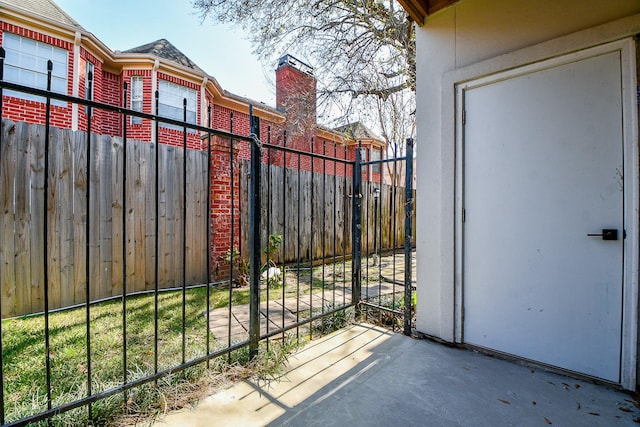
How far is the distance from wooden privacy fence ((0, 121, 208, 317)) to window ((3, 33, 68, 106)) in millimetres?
4634

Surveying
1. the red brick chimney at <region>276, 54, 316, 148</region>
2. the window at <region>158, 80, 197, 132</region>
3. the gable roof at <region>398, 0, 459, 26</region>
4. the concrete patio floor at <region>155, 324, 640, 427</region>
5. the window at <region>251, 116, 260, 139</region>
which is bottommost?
the concrete patio floor at <region>155, 324, 640, 427</region>

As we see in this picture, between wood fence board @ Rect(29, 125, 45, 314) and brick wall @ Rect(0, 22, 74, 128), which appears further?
brick wall @ Rect(0, 22, 74, 128)

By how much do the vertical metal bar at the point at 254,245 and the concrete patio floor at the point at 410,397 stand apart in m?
0.33

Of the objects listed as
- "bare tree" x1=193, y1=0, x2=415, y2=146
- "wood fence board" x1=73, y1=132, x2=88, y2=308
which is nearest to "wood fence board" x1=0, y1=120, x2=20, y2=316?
"wood fence board" x1=73, y1=132, x2=88, y2=308

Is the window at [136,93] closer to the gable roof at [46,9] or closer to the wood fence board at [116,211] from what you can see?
the gable roof at [46,9]

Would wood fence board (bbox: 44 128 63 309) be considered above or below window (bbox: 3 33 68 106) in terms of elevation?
below

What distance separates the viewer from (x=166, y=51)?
29.5 feet

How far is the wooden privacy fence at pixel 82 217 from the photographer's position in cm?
304

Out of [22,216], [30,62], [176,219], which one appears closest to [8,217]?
[22,216]

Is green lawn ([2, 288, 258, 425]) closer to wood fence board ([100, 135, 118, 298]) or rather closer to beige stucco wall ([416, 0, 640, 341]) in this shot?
wood fence board ([100, 135, 118, 298])

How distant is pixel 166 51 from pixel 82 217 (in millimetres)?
7802

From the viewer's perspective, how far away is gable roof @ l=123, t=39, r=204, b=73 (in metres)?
8.63

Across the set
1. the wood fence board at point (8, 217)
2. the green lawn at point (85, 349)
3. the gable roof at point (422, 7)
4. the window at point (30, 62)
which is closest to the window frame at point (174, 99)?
the window at point (30, 62)

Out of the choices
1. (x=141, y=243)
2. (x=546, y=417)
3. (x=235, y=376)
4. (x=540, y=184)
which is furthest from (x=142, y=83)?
(x=546, y=417)
